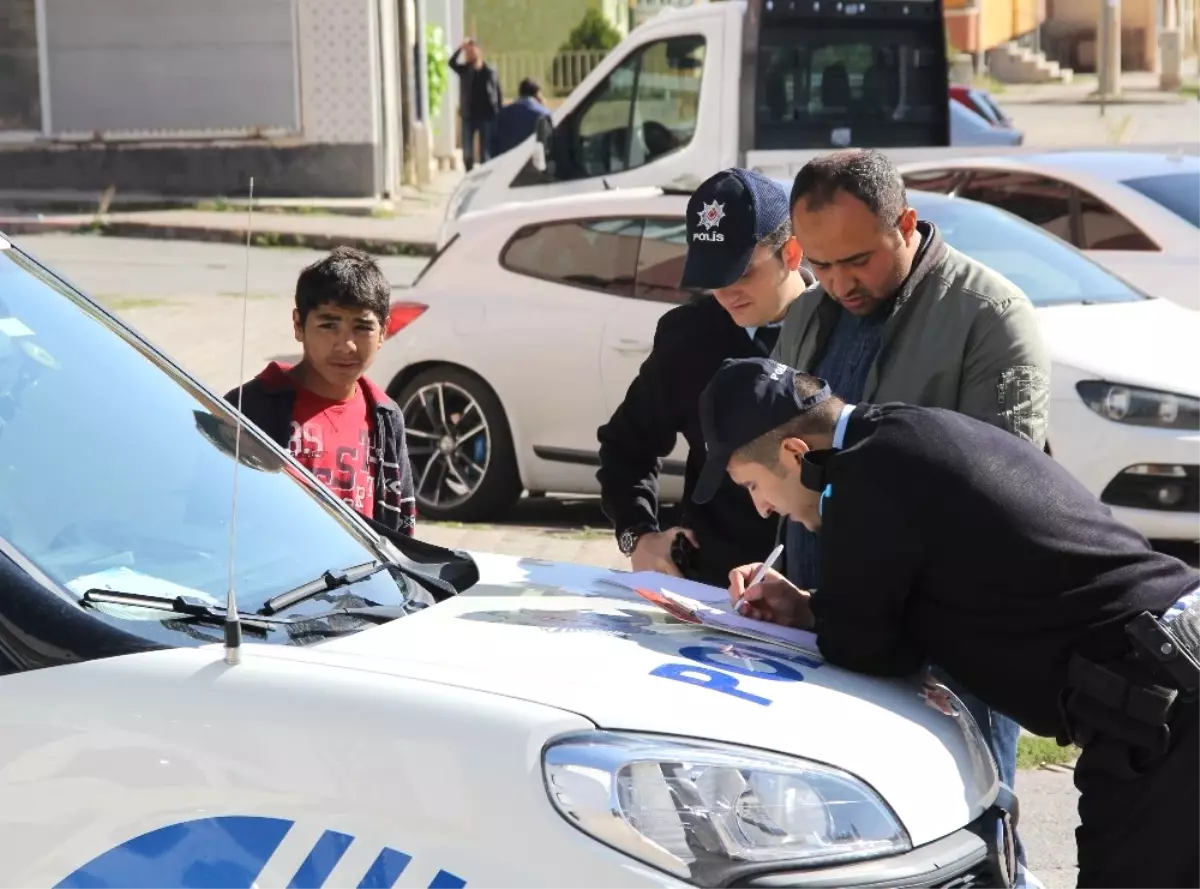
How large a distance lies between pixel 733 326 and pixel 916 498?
1385mm

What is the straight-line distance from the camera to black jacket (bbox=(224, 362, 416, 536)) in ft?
14.9

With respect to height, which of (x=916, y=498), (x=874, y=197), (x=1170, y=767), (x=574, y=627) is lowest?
(x=1170, y=767)

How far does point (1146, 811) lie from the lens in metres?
3.17

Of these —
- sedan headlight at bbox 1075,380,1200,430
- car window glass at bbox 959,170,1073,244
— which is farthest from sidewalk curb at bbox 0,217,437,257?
sedan headlight at bbox 1075,380,1200,430

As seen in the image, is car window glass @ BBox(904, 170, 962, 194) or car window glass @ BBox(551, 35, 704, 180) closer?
car window glass @ BBox(904, 170, 962, 194)

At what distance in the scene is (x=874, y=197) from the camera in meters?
3.74

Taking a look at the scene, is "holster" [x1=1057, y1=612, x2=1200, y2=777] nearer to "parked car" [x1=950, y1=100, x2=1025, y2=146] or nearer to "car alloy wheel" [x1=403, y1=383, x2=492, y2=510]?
"car alloy wheel" [x1=403, y1=383, x2=492, y2=510]

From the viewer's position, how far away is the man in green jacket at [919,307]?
3719mm

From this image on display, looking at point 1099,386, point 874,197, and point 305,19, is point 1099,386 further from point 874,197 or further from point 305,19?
point 305,19

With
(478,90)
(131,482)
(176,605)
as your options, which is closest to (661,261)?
(131,482)

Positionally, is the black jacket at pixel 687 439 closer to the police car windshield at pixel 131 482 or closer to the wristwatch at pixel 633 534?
the wristwatch at pixel 633 534

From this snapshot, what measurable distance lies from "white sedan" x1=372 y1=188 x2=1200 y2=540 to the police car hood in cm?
499

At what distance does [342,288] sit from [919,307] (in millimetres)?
1538

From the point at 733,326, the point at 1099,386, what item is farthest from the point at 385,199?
the point at 733,326
